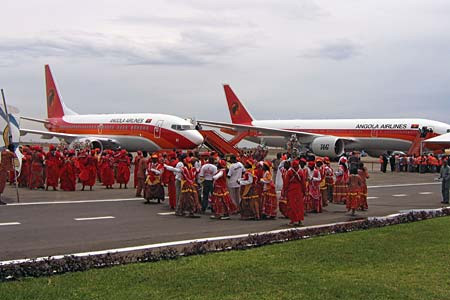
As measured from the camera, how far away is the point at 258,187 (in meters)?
14.6

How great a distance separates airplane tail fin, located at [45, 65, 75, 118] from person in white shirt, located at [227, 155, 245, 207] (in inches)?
1341

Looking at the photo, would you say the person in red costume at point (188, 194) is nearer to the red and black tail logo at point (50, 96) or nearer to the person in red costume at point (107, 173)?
the person in red costume at point (107, 173)

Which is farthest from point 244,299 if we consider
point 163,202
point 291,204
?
point 163,202

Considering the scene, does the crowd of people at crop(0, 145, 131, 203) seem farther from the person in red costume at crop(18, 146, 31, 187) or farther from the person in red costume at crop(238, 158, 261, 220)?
the person in red costume at crop(238, 158, 261, 220)

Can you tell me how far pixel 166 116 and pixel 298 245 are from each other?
27.2m

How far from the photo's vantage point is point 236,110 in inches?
2253

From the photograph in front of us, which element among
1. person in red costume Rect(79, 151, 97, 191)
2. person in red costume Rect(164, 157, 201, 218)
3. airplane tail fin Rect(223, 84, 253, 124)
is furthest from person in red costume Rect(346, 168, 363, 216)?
airplane tail fin Rect(223, 84, 253, 124)

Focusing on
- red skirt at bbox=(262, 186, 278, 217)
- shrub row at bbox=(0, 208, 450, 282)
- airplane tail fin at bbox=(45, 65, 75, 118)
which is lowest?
shrub row at bbox=(0, 208, 450, 282)

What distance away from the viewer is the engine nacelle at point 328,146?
43031 mm

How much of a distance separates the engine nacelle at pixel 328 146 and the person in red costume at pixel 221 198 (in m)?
29.3

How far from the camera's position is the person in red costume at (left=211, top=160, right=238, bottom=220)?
1440 cm

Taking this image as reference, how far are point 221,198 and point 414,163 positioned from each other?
1066 inches

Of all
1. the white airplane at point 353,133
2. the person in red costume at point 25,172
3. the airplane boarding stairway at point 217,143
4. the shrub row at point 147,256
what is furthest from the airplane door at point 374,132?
the shrub row at point 147,256

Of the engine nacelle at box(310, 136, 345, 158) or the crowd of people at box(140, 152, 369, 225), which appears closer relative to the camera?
the crowd of people at box(140, 152, 369, 225)
